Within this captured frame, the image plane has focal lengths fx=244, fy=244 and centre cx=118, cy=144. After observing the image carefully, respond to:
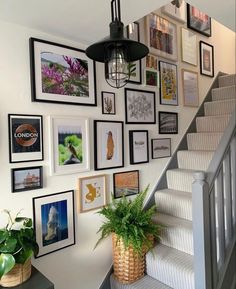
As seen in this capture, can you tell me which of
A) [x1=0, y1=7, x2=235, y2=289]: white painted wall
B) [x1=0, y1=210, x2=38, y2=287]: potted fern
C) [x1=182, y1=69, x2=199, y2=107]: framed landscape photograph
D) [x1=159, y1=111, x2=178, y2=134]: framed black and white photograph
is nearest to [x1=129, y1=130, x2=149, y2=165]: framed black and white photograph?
[x1=0, y1=7, x2=235, y2=289]: white painted wall

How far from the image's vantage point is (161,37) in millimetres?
2504

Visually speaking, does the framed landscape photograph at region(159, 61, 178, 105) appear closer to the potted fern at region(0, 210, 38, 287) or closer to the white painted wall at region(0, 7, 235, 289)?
the white painted wall at region(0, 7, 235, 289)

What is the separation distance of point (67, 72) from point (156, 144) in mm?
1124

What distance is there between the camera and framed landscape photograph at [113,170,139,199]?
206cm

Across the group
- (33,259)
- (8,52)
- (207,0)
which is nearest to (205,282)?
(33,259)

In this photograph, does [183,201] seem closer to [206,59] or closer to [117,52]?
[117,52]

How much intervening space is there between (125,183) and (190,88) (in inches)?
56.9

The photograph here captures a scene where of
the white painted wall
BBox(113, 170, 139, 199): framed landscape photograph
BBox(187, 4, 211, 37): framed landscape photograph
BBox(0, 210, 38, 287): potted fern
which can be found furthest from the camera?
BBox(187, 4, 211, 37): framed landscape photograph

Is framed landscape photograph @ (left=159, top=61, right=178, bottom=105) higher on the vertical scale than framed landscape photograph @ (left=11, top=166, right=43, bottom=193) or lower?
higher

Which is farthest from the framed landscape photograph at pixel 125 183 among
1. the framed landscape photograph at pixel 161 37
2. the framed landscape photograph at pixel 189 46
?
the framed landscape photograph at pixel 189 46

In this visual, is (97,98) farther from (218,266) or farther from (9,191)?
(218,266)

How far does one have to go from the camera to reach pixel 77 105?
178cm

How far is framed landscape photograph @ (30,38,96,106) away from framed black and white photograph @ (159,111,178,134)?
856 millimetres

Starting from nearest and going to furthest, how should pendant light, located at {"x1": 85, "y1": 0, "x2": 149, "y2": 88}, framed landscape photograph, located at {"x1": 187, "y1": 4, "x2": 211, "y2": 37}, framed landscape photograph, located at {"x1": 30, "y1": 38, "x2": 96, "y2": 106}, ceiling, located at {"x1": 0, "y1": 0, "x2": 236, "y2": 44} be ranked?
pendant light, located at {"x1": 85, "y1": 0, "x2": 149, "y2": 88} < ceiling, located at {"x1": 0, "y1": 0, "x2": 236, "y2": 44} < framed landscape photograph, located at {"x1": 30, "y1": 38, "x2": 96, "y2": 106} < framed landscape photograph, located at {"x1": 187, "y1": 4, "x2": 211, "y2": 37}
